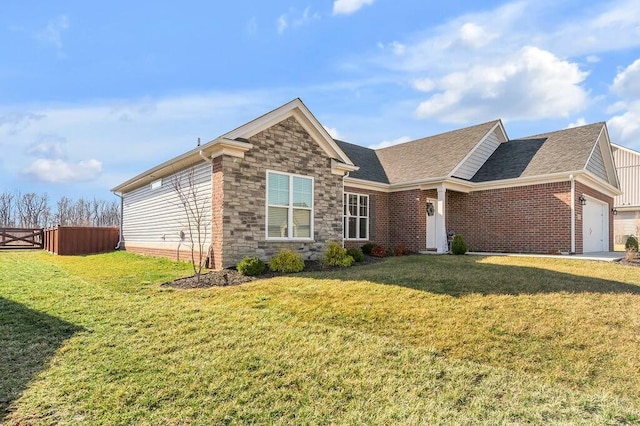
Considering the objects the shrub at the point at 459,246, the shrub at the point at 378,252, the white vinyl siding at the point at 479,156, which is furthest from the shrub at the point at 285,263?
the white vinyl siding at the point at 479,156

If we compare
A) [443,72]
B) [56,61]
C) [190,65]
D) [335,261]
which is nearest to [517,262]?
[335,261]

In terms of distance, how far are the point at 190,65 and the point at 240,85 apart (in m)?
1.66

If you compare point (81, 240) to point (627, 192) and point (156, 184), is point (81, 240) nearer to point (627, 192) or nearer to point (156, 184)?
point (156, 184)

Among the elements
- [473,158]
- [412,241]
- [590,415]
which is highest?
[473,158]

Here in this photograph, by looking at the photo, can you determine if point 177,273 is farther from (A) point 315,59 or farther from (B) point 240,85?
(A) point 315,59

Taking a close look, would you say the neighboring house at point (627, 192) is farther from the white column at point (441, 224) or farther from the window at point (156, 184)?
the window at point (156, 184)

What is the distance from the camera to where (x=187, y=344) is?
15.5 ft

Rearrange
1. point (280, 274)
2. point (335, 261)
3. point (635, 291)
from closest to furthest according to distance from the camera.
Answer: point (635, 291) → point (280, 274) → point (335, 261)

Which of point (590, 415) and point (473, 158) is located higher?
point (473, 158)

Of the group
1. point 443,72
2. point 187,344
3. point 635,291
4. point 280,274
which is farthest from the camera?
point 443,72

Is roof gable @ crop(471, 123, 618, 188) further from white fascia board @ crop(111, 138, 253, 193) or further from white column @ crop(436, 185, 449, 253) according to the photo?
white fascia board @ crop(111, 138, 253, 193)

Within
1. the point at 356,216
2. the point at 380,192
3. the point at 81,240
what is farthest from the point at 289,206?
the point at 81,240

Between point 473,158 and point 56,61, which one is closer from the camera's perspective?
point 56,61

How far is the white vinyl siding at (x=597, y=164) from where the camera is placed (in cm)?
1582
